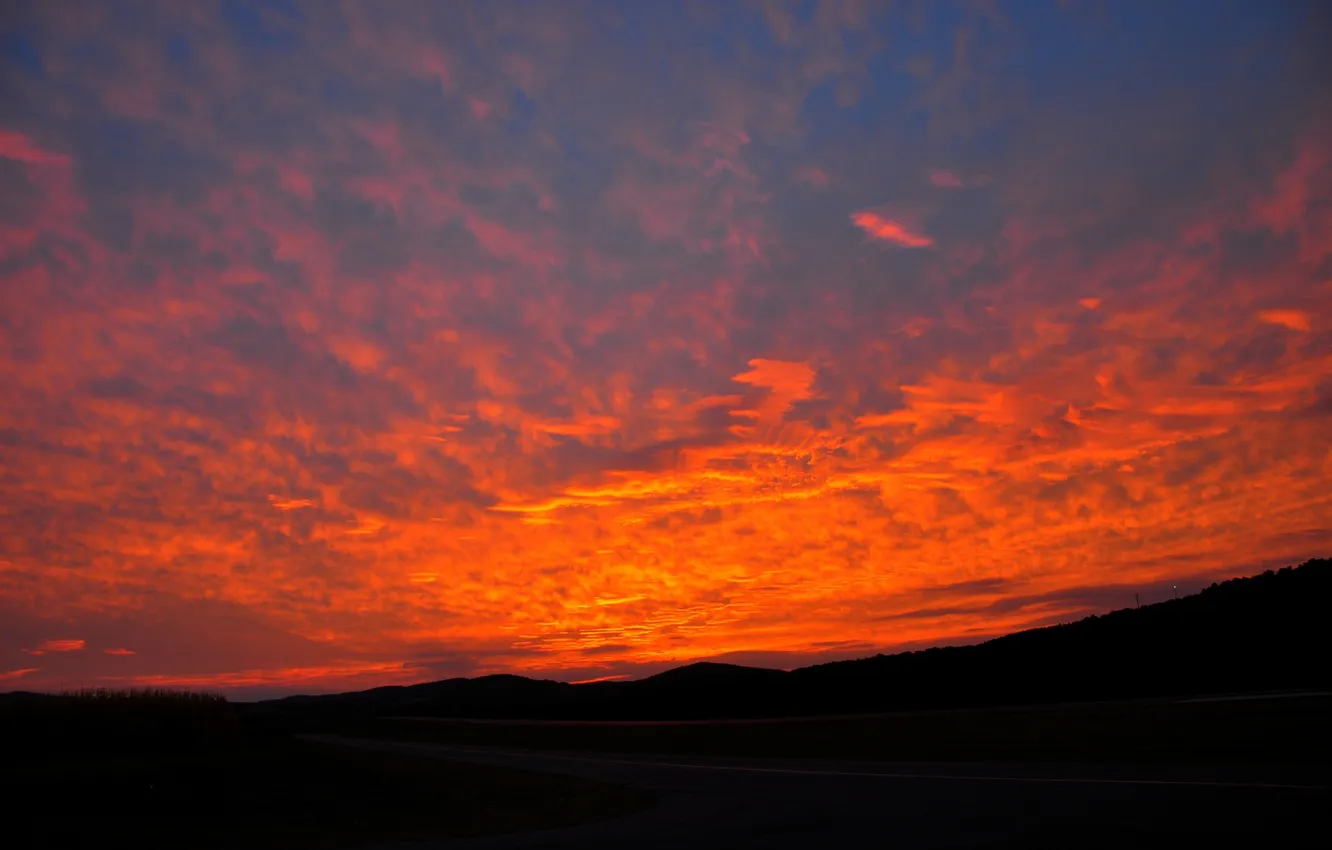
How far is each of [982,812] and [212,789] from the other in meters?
17.9

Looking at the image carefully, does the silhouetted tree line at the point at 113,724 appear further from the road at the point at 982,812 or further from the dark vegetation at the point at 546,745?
the road at the point at 982,812

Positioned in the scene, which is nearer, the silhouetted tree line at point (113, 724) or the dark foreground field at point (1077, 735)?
the dark foreground field at point (1077, 735)

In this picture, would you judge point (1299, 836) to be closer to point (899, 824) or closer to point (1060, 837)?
point (1060, 837)

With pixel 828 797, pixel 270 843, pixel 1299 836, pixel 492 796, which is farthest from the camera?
pixel 492 796

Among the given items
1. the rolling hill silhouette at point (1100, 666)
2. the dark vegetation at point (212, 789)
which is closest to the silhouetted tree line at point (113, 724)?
the dark vegetation at point (212, 789)

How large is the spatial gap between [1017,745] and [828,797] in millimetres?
10836

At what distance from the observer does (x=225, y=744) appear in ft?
121

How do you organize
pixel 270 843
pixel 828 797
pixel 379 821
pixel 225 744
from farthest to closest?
pixel 225 744 < pixel 379 821 < pixel 828 797 < pixel 270 843

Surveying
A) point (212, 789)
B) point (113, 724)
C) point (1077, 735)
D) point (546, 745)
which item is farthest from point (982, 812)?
point (546, 745)

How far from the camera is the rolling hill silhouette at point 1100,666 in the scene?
178 ft

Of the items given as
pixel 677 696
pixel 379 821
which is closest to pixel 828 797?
pixel 379 821

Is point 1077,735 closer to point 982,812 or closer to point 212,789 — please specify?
point 982,812

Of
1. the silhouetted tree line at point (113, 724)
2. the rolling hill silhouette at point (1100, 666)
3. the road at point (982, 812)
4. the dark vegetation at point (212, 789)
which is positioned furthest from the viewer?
the rolling hill silhouette at point (1100, 666)

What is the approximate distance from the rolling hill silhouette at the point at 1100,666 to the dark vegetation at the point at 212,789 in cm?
3284
